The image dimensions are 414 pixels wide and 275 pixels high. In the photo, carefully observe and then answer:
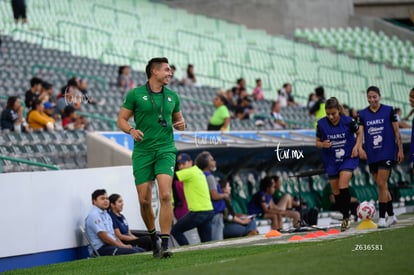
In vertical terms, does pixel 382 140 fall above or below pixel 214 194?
above

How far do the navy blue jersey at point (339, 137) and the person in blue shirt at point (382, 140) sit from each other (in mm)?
171

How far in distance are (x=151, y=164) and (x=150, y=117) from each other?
0.51 metres

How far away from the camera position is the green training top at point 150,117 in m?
11.6

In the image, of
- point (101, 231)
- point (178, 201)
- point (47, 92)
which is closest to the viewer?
point (101, 231)

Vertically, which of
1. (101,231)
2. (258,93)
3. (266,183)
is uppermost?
(258,93)

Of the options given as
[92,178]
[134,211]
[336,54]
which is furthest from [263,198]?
[336,54]

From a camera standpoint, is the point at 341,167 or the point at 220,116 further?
the point at 220,116

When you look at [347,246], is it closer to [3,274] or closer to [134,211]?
[3,274]

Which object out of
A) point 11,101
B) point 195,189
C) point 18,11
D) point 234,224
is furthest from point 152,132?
point 18,11

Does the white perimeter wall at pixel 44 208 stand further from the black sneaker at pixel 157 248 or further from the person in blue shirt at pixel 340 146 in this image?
the person in blue shirt at pixel 340 146

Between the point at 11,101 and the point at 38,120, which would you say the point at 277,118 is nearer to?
the point at 38,120

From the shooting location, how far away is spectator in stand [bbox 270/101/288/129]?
1030 inches

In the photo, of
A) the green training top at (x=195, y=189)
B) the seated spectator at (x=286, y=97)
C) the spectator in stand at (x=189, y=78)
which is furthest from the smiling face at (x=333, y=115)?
the seated spectator at (x=286, y=97)

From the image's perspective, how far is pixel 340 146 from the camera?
47.9 ft
